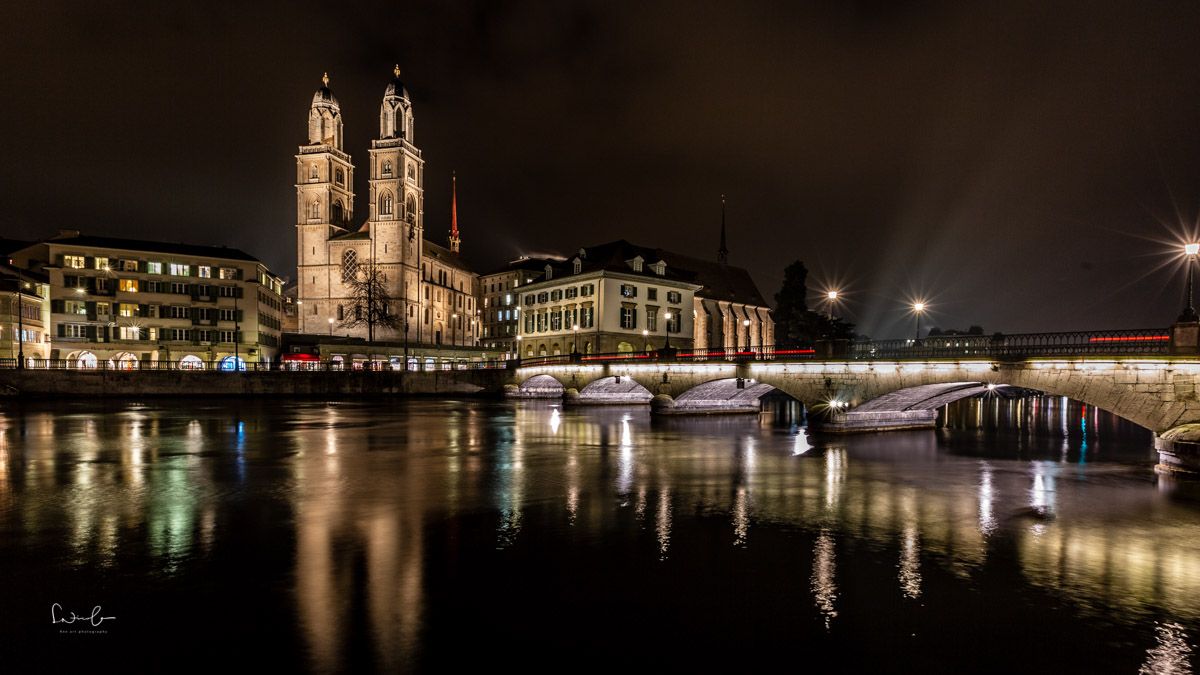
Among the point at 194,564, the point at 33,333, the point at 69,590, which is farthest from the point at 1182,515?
the point at 33,333

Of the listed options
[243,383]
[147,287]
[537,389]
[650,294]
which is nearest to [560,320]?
[537,389]

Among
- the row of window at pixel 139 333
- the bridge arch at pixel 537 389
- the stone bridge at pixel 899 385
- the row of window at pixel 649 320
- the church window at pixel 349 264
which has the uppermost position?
the church window at pixel 349 264

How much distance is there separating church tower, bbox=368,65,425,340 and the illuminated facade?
2302 cm

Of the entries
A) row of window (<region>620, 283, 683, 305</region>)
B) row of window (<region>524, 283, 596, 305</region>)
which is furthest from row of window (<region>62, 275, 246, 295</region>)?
row of window (<region>620, 283, 683, 305</region>)

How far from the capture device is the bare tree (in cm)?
10294

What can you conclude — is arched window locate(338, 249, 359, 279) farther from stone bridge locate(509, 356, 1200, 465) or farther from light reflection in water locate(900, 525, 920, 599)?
light reflection in water locate(900, 525, 920, 599)

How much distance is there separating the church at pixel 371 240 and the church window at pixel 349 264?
177 millimetres

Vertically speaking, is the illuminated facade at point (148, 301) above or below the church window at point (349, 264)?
below

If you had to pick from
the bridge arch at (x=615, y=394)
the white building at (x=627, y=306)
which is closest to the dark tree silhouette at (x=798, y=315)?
the white building at (x=627, y=306)

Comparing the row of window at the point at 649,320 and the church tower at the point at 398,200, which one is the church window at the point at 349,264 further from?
the row of window at the point at 649,320

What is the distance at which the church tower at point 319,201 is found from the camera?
110562mm

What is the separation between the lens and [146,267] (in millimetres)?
→ 82000

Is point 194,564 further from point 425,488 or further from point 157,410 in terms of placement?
point 157,410

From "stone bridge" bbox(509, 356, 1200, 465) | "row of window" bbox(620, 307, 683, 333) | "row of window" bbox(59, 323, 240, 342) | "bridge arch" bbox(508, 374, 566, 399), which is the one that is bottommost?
"bridge arch" bbox(508, 374, 566, 399)
